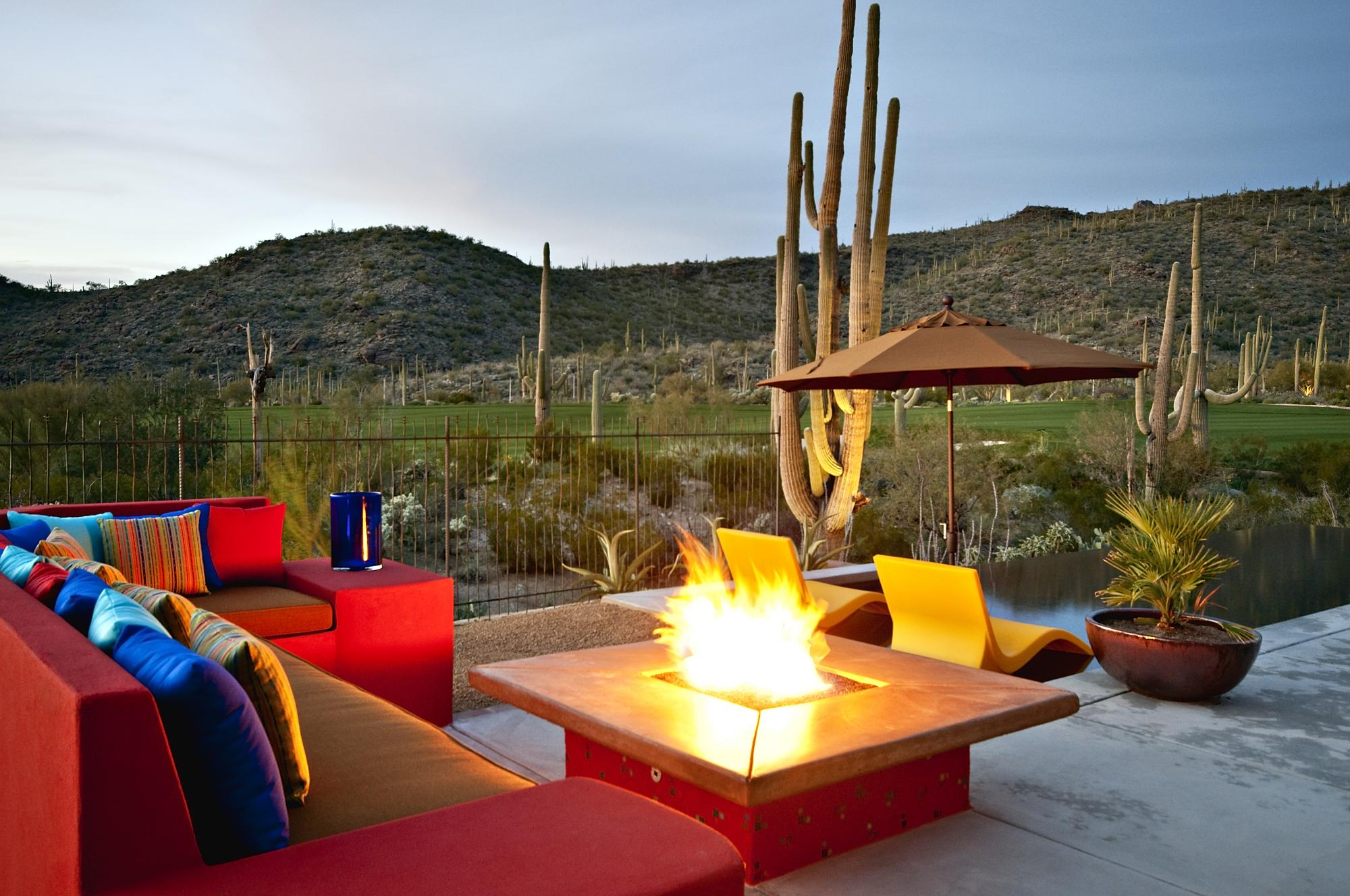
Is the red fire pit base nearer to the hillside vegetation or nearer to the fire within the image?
the fire

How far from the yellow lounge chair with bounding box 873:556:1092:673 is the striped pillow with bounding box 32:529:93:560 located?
11.0 feet

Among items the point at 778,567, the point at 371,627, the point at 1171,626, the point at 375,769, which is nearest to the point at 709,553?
the point at 778,567

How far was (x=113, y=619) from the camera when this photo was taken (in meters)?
1.87

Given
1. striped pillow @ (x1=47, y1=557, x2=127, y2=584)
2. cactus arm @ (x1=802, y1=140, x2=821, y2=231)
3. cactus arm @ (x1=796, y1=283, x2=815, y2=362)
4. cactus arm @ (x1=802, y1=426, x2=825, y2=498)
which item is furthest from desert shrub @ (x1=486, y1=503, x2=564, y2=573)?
striped pillow @ (x1=47, y1=557, x2=127, y2=584)

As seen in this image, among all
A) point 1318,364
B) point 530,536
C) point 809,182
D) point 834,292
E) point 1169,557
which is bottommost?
point 530,536

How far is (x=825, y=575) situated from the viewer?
7.01 metres

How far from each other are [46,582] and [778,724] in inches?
78.1

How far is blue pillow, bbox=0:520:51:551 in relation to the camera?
13.4 feet

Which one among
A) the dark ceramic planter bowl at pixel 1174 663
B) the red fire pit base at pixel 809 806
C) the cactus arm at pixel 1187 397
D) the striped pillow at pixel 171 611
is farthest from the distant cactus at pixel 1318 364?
the striped pillow at pixel 171 611

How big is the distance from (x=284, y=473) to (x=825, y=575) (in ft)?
17.2

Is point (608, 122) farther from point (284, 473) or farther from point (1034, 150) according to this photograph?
point (1034, 150)

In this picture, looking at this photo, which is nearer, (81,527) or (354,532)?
(81,527)

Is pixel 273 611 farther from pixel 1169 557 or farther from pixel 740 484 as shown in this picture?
pixel 740 484

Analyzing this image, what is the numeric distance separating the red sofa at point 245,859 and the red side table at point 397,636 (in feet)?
7.16
